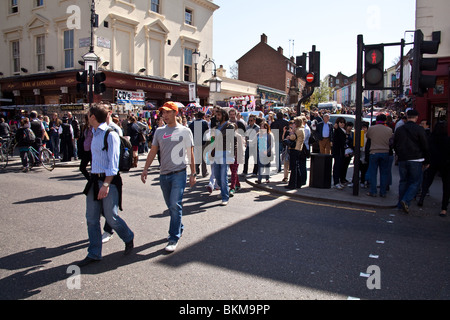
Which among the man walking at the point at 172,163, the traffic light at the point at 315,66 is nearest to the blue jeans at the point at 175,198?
the man walking at the point at 172,163

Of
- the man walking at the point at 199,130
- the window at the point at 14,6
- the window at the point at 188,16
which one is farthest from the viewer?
the window at the point at 188,16

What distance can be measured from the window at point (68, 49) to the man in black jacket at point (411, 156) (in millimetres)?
19964

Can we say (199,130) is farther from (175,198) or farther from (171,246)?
(171,246)

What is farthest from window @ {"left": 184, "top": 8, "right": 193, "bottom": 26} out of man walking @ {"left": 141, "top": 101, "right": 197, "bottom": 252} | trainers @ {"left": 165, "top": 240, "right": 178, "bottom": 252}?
trainers @ {"left": 165, "top": 240, "right": 178, "bottom": 252}

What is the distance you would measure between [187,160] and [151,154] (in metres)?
0.52

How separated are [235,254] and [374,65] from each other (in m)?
5.76

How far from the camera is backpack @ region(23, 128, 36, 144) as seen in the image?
11672 millimetres

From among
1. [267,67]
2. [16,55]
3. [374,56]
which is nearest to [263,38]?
[267,67]

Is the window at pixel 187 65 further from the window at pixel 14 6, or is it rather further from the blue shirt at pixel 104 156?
the blue shirt at pixel 104 156

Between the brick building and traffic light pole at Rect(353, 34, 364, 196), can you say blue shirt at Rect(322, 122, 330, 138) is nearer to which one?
traffic light pole at Rect(353, 34, 364, 196)

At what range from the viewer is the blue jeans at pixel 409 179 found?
22.6ft

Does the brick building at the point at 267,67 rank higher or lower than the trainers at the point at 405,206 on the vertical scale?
higher
